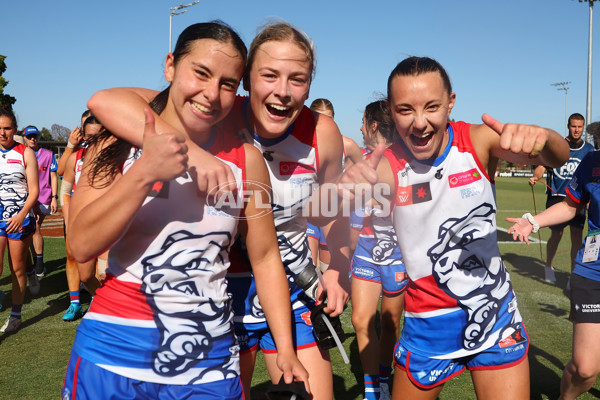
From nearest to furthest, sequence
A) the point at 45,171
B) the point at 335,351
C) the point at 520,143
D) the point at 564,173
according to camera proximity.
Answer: the point at 520,143 < the point at 335,351 < the point at 564,173 < the point at 45,171

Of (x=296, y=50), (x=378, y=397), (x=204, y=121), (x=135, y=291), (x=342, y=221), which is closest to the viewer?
(x=135, y=291)

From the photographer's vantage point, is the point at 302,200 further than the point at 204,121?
Yes

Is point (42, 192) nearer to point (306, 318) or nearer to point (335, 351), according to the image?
point (335, 351)

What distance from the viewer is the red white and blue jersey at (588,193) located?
3.74 meters

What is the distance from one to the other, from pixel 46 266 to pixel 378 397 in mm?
7780

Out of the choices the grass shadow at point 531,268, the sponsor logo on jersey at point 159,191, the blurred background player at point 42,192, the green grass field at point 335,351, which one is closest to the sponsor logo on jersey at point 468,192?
the sponsor logo on jersey at point 159,191

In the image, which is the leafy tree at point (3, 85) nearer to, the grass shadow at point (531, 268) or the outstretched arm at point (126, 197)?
the grass shadow at point (531, 268)

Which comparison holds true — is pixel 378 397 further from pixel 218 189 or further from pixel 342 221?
pixel 218 189

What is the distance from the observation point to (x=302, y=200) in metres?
2.73

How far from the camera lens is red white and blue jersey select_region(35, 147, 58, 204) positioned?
9218mm

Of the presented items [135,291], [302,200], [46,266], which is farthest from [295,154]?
[46,266]

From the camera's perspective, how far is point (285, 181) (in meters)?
2.67

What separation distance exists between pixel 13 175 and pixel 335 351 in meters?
4.80

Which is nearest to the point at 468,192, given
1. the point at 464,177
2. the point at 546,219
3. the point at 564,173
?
the point at 464,177
